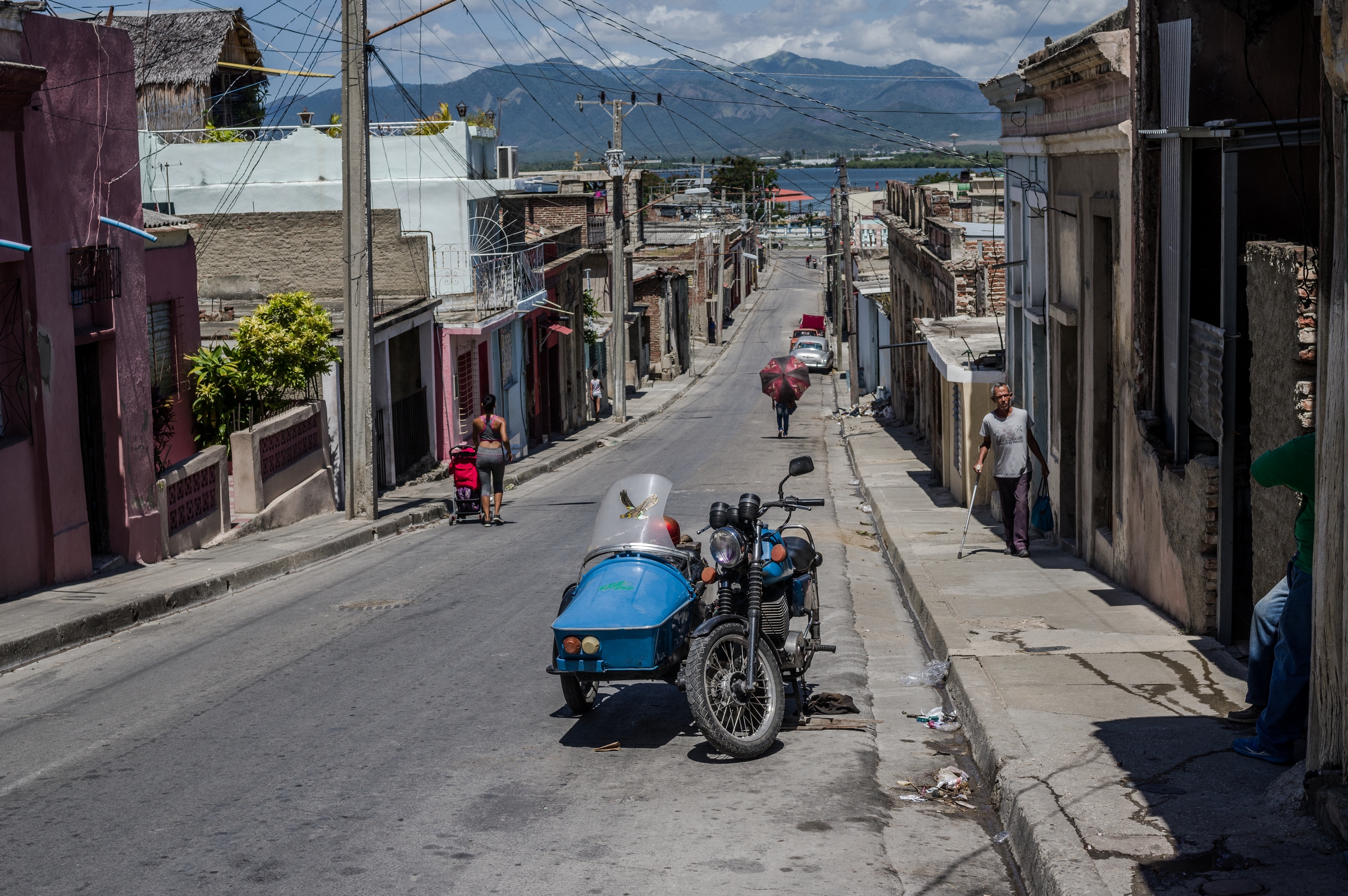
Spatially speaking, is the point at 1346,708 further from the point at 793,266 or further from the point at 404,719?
the point at 793,266

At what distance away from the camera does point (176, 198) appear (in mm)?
29844

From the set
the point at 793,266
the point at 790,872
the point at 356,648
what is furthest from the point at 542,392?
the point at 793,266

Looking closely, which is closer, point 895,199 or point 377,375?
point 377,375

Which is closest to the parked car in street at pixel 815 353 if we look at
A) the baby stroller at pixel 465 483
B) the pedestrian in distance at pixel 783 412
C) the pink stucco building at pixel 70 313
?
the pedestrian in distance at pixel 783 412

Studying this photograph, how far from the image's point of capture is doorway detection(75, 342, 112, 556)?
1434 centimetres

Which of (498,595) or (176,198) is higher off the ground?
(176,198)

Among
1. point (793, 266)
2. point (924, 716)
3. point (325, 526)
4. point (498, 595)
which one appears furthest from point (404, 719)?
point (793, 266)

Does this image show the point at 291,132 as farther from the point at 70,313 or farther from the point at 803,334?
the point at 803,334

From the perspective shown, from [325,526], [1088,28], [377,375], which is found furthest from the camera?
[377,375]

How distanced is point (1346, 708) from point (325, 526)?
49.4ft

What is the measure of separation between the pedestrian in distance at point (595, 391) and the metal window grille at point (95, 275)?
3048 cm

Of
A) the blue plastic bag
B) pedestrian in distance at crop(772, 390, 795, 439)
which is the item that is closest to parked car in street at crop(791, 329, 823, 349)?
pedestrian in distance at crop(772, 390, 795, 439)

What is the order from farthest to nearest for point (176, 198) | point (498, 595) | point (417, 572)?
point (176, 198), point (417, 572), point (498, 595)

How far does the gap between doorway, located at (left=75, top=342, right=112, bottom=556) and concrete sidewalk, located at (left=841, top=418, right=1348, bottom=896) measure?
8.40 metres
